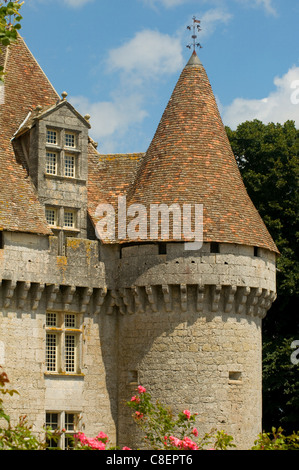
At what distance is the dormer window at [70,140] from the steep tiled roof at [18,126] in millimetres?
1459

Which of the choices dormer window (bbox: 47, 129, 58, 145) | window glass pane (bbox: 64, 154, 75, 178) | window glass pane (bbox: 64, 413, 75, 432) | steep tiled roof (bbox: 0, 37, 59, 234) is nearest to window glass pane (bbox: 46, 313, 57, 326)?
steep tiled roof (bbox: 0, 37, 59, 234)

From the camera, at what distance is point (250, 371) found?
1084 inches

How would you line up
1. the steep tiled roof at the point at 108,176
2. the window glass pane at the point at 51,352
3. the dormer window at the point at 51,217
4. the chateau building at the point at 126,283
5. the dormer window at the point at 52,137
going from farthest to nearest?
the steep tiled roof at the point at 108,176
the dormer window at the point at 52,137
the dormer window at the point at 51,217
the window glass pane at the point at 51,352
the chateau building at the point at 126,283

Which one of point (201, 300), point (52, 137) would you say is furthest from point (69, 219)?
point (201, 300)

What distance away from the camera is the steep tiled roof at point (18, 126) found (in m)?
26.9

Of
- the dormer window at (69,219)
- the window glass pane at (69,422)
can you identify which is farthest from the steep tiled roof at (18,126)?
the window glass pane at (69,422)

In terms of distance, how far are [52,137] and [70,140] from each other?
0.59 m

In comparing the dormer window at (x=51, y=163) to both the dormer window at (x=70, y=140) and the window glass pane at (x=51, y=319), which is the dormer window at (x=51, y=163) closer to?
the dormer window at (x=70, y=140)

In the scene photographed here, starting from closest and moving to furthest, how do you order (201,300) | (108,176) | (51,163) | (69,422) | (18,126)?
(201,300), (69,422), (51,163), (18,126), (108,176)

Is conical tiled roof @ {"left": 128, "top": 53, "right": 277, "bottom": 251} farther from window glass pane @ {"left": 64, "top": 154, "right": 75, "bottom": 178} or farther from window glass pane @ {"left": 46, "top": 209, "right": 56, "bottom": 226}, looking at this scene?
window glass pane @ {"left": 46, "top": 209, "right": 56, "bottom": 226}

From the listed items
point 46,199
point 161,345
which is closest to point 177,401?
point 161,345

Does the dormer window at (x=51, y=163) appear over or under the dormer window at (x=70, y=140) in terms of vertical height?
under

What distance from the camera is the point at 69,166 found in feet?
95.1

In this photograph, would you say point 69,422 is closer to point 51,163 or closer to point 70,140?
point 51,163
